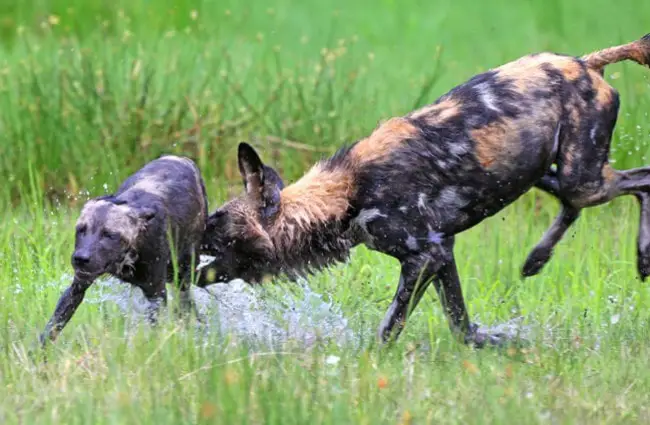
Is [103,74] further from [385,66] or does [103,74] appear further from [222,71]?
[385,66]

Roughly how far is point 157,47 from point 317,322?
4.56 metres

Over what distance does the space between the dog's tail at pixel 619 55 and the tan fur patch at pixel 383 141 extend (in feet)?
3.18

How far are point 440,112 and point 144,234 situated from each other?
4.88 feet

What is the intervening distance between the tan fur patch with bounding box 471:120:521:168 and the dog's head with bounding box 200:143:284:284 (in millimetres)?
930

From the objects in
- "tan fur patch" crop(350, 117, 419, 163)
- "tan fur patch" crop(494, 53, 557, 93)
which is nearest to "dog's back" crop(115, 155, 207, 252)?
"tan fur patch" crop(350, 117, 419, 163)

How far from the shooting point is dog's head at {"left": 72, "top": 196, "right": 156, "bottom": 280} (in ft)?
18.3

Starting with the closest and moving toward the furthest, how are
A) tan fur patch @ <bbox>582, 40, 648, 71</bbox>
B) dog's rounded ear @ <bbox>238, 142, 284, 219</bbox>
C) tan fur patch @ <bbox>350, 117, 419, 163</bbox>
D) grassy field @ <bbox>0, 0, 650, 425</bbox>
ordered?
grassy field @ <bbox>0, 0, 650, 425</bbox> < dog's rounded ear @ <bbox>238, 142, 284, 219</bbox> < tan fur patch @ <bbox>350, 117, 419, 163</bbox> < tan fur patch @ <bbox>582, 40, 648, 71</bbox>

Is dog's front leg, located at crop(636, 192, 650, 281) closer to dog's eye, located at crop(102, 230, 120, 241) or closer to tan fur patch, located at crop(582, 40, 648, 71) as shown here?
tan fur patch, located at crop(582, 40, 648, 71)

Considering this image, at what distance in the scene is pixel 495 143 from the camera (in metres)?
6.20

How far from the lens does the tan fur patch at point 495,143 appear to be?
6.19m

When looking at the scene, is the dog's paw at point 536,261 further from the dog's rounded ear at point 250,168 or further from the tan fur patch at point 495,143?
the dog's rounded ear at point 250,168

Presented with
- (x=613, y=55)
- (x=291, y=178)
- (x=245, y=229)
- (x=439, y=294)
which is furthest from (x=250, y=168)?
(x=291, y=178)

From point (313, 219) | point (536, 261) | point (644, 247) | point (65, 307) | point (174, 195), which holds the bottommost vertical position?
point (536, 261)

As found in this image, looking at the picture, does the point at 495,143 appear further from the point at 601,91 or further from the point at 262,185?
the point at 262,185
